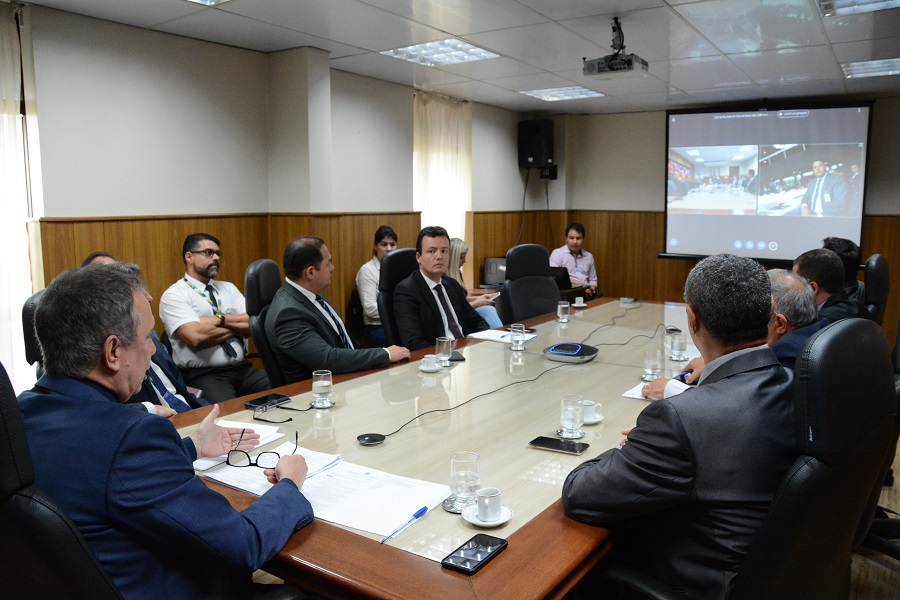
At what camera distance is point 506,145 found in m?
8.29

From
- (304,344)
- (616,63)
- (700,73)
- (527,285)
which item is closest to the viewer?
(304,344)

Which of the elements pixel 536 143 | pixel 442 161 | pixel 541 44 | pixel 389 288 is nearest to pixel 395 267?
pixel 389 288

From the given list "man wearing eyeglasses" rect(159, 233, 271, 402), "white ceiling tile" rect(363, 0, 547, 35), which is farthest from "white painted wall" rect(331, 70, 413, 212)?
"man wearing eyeglasses" rect(159, 233, 271, 402)

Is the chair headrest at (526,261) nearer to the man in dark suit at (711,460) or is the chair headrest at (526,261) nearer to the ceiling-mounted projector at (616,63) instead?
the ceiling-mounted projector at (616,63)

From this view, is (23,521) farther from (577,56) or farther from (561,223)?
(561,223)

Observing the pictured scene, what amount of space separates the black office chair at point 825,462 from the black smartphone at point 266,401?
1702 millimetres

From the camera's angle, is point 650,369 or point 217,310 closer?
point 650,369

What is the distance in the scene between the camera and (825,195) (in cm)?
729

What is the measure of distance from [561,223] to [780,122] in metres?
2.84

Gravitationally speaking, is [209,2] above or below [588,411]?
above

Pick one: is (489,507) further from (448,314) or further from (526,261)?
(526,261)

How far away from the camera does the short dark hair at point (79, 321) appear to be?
1.32 metres

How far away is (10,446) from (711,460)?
1.31 metres

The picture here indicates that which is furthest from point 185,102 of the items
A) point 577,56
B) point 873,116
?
point 873,116
